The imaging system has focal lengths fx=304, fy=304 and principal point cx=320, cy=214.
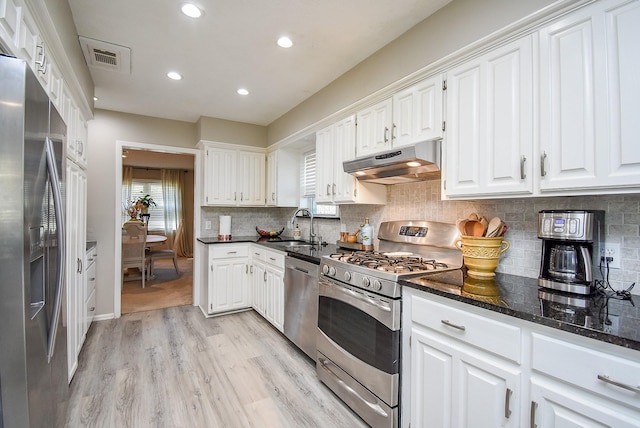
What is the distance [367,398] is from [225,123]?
367 centimetres

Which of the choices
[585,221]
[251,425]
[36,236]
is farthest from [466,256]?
[36,236]

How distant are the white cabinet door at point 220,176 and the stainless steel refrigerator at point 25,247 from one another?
2786mm

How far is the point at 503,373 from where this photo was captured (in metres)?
1.25

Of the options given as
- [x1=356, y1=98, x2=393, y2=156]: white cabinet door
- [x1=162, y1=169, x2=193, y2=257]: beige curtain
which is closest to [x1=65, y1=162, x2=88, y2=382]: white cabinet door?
[x1=356, y1=98, x2=393, y2=156]: white cabinet door

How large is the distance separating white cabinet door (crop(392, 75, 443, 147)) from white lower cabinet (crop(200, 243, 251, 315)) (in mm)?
2466

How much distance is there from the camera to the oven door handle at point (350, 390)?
1.76 m

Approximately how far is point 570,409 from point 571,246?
0.72 meters

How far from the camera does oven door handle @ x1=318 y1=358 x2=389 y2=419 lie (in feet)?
5.76

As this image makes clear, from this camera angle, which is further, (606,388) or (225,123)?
(225,123)

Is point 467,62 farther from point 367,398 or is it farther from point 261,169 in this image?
point 261,169

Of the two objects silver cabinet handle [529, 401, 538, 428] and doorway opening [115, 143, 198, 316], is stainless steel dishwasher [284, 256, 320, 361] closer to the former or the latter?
silver cabinet handle [529, 401, 538, 428]

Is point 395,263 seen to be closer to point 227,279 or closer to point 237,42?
point 237,42

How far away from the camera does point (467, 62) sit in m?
1.75

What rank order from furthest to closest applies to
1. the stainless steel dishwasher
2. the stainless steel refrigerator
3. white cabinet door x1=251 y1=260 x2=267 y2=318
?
white cabinet door x1=251 y1=260 x2=267 y2=318 → the stainless steel dishwasher → the stainless steel refrigerator
